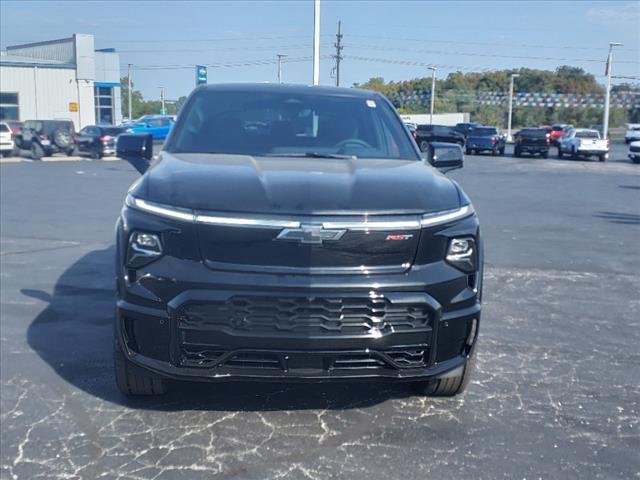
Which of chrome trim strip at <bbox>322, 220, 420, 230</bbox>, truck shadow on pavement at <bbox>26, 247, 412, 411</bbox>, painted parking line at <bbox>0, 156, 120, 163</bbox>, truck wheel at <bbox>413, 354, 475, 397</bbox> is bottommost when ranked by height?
painted parking line at <bbox>0, 156, 120, 163</bbox>

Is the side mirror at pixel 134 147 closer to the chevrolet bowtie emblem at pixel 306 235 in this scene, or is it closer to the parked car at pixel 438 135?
the chevrolet bowtie emblem at pixel 306 235

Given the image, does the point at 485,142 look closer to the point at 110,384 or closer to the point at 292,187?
the point at 110,384

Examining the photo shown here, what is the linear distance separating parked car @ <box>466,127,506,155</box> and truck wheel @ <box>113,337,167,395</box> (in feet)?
127

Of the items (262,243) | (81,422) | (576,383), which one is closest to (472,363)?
(576,383)

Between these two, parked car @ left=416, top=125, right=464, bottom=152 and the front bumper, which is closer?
the front bumper

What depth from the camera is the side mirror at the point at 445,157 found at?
5.14 metres

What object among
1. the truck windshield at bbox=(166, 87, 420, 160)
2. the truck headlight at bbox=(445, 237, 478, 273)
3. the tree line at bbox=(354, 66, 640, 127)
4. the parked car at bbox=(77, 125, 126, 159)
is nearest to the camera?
the truck headlight at bbox=(445, 237, 478, 273)

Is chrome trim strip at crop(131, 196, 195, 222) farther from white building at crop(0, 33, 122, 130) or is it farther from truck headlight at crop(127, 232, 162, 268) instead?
white building at crop(0, 33, 122, 130)

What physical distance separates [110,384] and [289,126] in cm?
202

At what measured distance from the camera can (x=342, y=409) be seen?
4.16 meters

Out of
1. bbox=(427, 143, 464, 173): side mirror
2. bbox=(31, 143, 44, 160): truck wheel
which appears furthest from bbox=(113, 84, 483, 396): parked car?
bbox=(31, 143, 44, 160): truck wheel

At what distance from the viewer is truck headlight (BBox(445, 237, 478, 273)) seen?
3625 millimetres

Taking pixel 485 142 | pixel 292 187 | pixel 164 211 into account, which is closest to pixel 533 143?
pixel 485 142

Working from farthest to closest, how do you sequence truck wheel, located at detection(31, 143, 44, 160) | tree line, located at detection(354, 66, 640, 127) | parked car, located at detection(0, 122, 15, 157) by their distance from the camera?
tree line, located at detection(354, 66, 640, 127)
truck wheel, located at detection(31, 143, 44, 160)
parked car, located at detection(0, 122, 15, 157)
